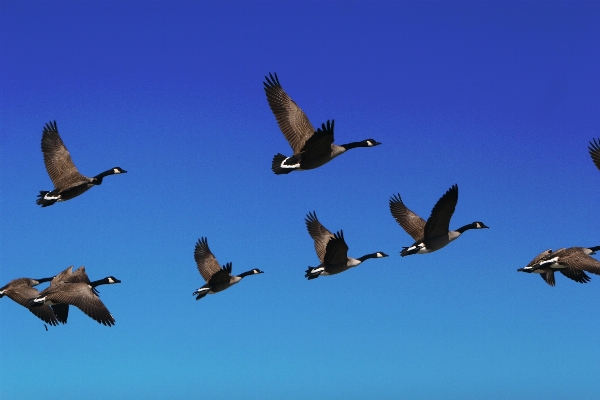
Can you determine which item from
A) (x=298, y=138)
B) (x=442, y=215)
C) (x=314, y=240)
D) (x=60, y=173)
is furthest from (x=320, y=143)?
(x=60, y=173)

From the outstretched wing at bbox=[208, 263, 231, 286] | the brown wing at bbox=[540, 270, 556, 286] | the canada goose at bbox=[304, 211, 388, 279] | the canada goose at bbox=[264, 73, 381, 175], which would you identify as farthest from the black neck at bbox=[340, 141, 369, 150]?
the brown wing at bbox=[540, 270, 556, 286]

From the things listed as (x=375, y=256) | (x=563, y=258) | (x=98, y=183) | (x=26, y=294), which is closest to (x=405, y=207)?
(x=375, y=256)

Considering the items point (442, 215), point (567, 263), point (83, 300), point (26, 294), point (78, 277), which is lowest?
point (83, 300)

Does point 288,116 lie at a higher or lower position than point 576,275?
higher

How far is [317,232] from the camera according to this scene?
81.6 feet

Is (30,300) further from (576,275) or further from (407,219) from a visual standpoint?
(576,275)

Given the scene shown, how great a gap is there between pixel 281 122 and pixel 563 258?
24.6 feet

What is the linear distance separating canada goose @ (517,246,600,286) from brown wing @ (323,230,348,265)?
438 centimetres

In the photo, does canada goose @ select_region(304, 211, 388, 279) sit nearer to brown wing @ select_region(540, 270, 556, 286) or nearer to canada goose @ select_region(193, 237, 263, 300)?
canada goose @ select_region(193, 237, 263, 300)

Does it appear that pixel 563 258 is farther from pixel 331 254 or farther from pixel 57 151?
pixel 57 151

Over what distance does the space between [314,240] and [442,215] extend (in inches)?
215

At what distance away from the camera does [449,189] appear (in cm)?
1920

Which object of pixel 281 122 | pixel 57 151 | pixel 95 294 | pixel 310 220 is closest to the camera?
pixel 95 294

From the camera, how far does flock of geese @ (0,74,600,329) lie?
19344 millimetres
